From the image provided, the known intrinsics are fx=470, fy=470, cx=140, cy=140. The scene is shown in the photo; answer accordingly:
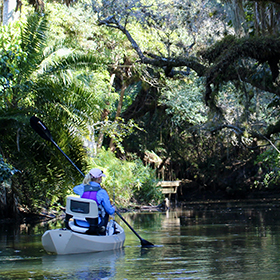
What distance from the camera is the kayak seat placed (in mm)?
8453

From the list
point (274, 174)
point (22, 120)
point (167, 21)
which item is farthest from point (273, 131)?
point (22, 120)

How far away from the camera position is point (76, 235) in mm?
8492

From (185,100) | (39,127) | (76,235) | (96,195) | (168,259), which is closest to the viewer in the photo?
(168,259)

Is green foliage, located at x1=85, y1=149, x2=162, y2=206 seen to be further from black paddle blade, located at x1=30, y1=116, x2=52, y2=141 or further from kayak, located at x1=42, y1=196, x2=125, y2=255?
kayak, located at x1=42, y1=196, x2=125, y2=255

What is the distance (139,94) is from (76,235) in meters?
17.7

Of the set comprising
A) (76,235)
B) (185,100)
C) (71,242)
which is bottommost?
(71,242)

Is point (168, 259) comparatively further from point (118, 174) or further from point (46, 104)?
point (118, 174)

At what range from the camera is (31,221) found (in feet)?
61.7

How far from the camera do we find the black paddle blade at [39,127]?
1133cm

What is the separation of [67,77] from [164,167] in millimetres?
17317

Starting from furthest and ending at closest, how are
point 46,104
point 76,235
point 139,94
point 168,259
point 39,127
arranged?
1. point 139,94
2. point 46,104
3. point 39,127
4. point 76,235
5. point 168,259

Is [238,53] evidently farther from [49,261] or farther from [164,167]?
[164,167]

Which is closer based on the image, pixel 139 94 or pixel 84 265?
pixel 84 265

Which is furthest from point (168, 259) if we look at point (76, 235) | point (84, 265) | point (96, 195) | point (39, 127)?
point (39, 127)
